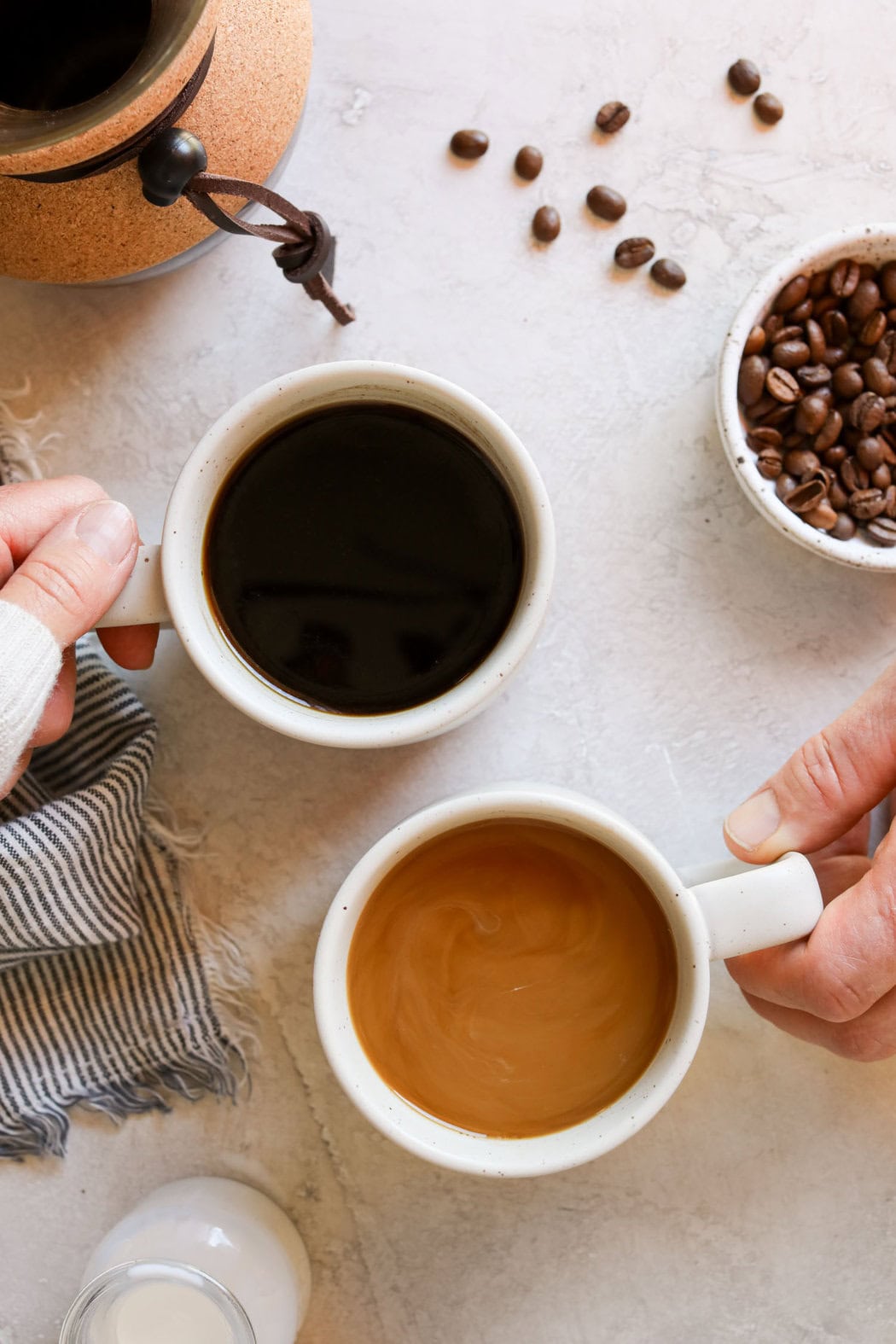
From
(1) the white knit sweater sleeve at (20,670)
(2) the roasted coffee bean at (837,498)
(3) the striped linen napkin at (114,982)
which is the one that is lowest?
(3) the striped linen napkin at (114,982)

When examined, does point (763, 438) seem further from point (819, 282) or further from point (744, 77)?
point (744, 77)

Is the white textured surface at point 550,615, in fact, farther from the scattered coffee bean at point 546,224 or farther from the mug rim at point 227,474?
the mug rim at point 227,474

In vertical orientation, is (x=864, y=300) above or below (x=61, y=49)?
above

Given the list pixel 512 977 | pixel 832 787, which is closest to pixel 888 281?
pixel 832 787

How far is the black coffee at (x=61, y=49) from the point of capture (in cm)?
81

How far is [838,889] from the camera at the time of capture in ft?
3.06

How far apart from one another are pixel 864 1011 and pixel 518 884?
0.30 metres

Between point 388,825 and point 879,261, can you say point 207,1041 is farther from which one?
point 879,261

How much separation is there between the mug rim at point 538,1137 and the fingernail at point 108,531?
285mm

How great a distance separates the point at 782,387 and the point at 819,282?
10cm

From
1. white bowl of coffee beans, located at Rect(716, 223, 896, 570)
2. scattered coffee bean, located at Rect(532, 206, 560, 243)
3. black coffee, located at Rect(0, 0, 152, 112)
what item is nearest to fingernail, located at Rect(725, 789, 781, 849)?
white bowl of coffee beans, located at Rect(716, 223, 896, 570)

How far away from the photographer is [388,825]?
993 mm

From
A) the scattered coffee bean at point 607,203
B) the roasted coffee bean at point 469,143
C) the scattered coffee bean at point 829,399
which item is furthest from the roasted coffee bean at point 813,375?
the roasted coffee bean at point 469,143

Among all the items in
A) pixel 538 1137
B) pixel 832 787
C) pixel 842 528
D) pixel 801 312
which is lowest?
pixel 538 1137
